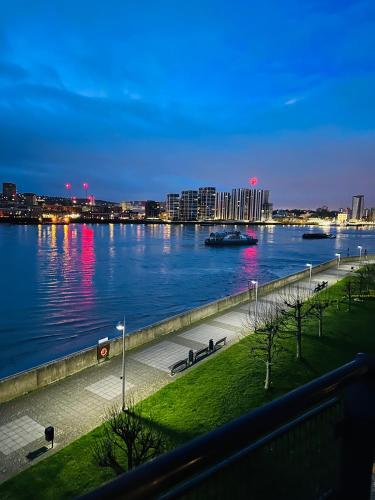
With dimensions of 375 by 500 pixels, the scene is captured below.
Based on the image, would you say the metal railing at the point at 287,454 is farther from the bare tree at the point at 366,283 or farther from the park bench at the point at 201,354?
the bare tree at the point at 366,283

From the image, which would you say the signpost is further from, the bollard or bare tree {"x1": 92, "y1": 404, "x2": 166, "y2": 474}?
the bollard

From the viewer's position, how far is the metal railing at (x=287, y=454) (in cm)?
121

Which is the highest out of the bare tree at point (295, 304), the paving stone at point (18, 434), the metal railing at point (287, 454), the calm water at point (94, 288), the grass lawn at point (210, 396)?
the metal railing at point (287, 454)

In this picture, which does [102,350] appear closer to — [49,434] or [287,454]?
[49,434]

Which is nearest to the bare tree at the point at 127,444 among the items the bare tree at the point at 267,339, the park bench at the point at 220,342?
the bare tree at the point at 267,339

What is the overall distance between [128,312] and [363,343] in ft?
69.8

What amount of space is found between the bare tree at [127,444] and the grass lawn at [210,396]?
378 millimetres

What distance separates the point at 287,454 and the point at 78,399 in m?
13.6

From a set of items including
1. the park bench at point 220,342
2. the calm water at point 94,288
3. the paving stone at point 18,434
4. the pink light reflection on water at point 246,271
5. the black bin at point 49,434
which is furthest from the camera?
the pink light reflection on water at point 246,271

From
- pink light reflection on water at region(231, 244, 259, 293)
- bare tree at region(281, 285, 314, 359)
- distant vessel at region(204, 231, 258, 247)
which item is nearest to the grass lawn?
bare tree at region(281, 285, 314, 359)

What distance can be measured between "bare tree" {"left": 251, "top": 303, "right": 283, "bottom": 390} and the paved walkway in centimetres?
167

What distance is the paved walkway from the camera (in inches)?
447

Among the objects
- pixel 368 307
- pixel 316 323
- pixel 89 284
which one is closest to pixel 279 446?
pixel 316 323

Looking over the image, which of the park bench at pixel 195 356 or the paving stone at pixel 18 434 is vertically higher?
the park bench at pixel 195 356
